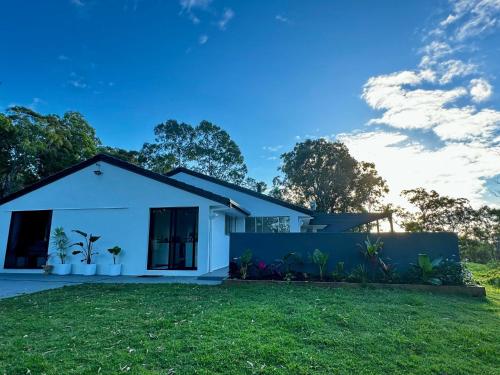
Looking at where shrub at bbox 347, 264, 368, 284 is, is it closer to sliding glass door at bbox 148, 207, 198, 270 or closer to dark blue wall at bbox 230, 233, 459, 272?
dark blue wall at bbox 230, 233, 459, 272

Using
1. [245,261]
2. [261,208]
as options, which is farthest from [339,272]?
[261,208]

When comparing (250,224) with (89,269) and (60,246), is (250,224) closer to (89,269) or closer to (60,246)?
(89,269)

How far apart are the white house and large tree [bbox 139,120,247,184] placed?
17733 millimetres

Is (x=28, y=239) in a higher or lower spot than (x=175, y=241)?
higher

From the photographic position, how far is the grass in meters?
3.27

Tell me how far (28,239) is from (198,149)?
A: 1953cm

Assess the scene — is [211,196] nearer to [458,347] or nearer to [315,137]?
[458,347]

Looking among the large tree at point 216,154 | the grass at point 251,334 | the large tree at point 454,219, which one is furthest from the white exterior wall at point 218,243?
the large tree at point 454,219

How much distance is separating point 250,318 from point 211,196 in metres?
6.52

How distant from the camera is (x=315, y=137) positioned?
31734mm

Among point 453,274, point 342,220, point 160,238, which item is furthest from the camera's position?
point 342,220

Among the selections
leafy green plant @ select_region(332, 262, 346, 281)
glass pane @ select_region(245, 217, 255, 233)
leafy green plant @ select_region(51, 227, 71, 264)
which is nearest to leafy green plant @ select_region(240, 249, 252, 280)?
leafy green plant @ select_region(332, 262, 346, 281)

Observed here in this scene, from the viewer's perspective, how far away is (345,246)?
934 centimetres

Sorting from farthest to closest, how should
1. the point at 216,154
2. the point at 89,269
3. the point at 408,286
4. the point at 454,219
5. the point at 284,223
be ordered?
1. the point at 216,154
2. the point at 454,219
3. the point at 284,223
4. the point at 89,269
5. the point at 408,286
